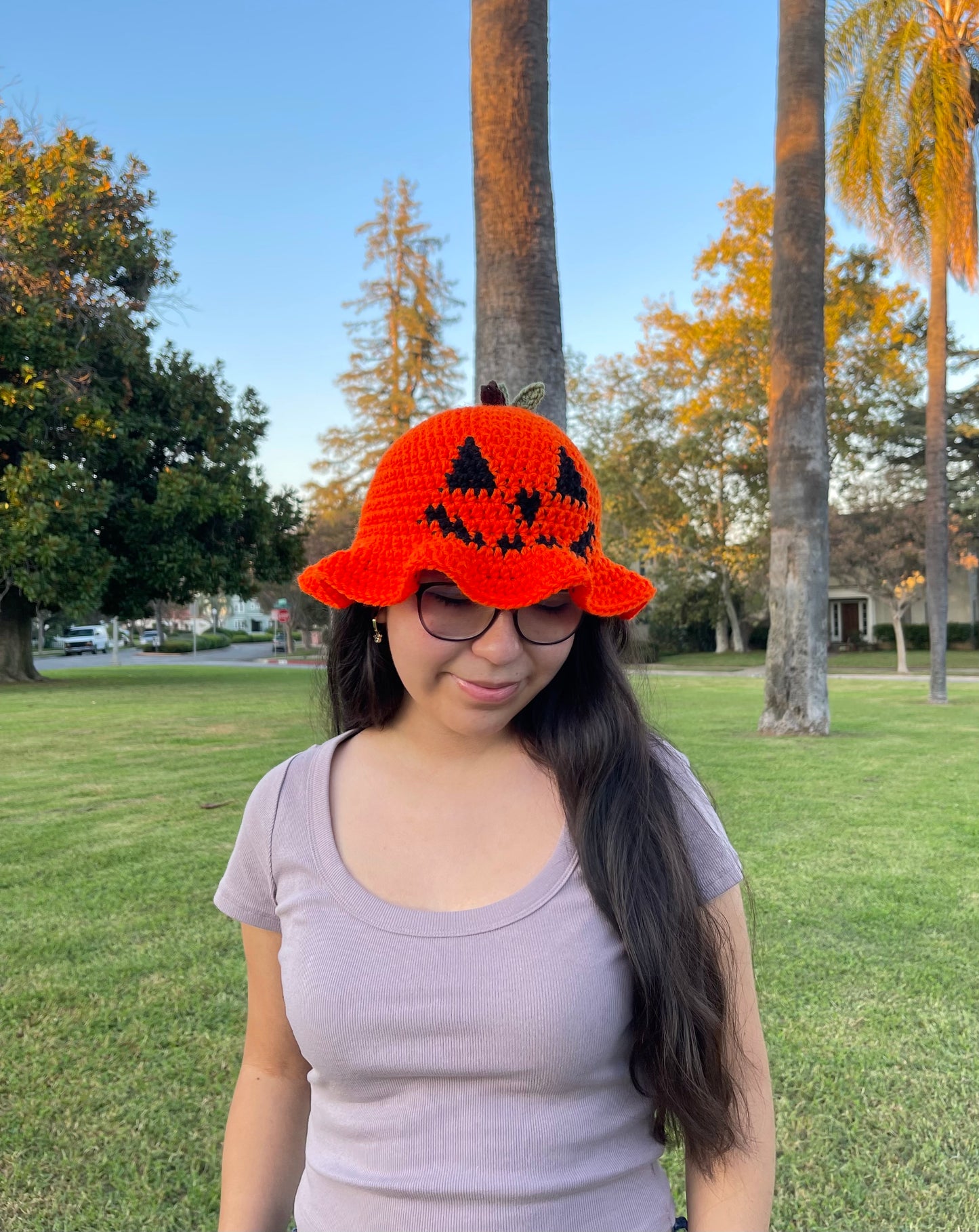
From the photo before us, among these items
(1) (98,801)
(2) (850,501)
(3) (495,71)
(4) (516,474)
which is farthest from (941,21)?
(2) (850,501)

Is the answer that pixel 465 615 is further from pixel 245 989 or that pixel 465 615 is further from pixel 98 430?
pixel 98 430

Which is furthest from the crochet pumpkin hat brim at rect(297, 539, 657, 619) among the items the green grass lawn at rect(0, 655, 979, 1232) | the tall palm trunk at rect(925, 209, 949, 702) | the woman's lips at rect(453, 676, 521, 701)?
Result: the tall palm trunk at rect(925, 209, 949, 702)

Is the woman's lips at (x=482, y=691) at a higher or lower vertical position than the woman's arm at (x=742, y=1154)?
higher

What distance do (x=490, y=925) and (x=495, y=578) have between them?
1.41ft

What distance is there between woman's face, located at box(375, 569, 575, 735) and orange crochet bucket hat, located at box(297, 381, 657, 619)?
0.04 meters

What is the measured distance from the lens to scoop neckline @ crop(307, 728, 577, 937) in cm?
114

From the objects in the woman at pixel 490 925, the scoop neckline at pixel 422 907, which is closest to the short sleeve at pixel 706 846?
the woman at pixel 490 925

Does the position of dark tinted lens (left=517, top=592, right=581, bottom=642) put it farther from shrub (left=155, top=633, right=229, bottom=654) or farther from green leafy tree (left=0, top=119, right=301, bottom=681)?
shrub (left=155, top=633, right=229, bottom=654)

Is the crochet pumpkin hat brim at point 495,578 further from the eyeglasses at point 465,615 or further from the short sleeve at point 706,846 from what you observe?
the short sleeve at point 706,846

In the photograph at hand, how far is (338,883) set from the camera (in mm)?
1224

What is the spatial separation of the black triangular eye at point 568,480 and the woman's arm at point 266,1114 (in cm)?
74

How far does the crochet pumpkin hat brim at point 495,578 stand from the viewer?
Result: 117cm

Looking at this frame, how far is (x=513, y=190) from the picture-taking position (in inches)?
151

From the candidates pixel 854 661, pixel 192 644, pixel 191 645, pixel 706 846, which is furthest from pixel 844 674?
pixel 192 644
